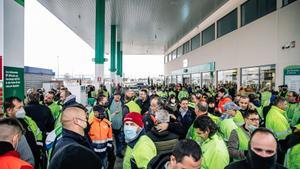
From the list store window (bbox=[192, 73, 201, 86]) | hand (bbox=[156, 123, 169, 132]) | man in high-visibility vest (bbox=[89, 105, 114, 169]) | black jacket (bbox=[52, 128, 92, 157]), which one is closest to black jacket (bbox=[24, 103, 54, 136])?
man in high-visibility vest (bbox=[89, 105, 114, 169])

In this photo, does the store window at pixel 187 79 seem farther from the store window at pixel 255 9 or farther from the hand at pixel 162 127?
the hand at pixel 162 127

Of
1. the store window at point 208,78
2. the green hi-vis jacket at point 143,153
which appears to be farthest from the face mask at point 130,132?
the store window at point 208,78

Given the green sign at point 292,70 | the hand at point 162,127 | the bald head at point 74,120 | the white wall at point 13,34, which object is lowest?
the hand at point 162,127

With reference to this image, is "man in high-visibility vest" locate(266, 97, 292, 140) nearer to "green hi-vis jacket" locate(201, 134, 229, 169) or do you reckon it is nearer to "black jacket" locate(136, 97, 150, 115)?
"green hi-vis jacket" locate(201, 134, 229, 169)

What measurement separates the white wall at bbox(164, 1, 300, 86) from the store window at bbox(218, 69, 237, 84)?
1.04 feet

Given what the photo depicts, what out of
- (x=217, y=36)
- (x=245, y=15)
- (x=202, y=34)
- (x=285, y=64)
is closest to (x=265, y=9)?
(x=245, y=15)

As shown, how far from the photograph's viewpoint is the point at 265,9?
14031 mm

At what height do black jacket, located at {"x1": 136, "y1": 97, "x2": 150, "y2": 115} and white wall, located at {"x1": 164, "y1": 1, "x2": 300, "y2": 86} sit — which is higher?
white wall, located at {"x1": 164, "y1": 1, "x2": 300, "y2": 86}

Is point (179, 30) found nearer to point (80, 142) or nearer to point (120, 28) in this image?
point (120, 28)

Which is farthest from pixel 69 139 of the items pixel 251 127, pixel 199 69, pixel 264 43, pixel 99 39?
pixel 199 69

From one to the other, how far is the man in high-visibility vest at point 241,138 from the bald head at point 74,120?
6.26 feet

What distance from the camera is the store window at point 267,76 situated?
43.7 feet

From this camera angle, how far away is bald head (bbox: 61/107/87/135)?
8.23 feet

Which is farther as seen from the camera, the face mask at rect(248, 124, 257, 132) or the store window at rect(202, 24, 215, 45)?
the store window at rect(202, 24, 215, 45)
